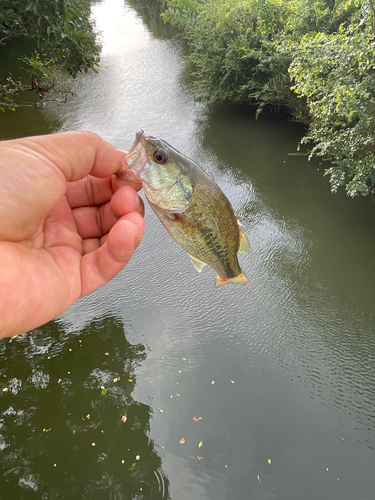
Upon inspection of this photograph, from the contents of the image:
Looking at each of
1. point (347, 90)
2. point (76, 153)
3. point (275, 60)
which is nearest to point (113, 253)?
point (76, 153)

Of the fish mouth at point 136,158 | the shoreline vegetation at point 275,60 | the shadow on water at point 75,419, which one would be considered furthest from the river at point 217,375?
the fish mouth at point 136,158

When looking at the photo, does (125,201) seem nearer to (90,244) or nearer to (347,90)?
(90,244)

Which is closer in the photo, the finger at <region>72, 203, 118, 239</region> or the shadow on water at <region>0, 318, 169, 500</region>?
the finger at <region>72, 203, 118, 239</region>

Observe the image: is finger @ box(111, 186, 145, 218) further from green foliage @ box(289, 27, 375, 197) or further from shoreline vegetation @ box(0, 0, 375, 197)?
green foliage @ box(289, 27, 375, 197)

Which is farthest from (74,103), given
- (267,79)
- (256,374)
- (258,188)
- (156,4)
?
(156,4)

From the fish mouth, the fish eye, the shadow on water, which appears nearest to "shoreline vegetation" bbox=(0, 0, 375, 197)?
the fish mouth

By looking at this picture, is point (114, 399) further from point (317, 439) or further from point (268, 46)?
point (268, 46)
